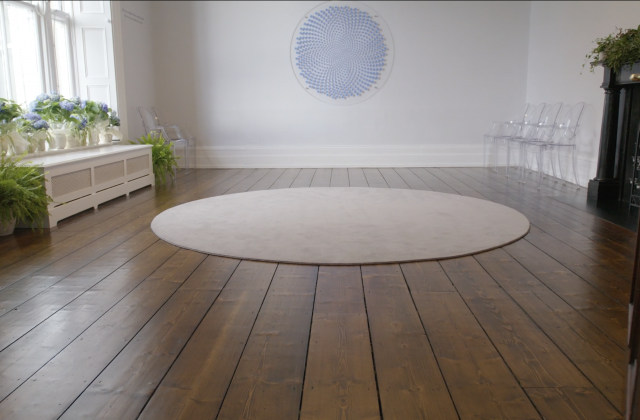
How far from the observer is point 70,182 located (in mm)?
4402

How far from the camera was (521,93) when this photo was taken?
7.70m

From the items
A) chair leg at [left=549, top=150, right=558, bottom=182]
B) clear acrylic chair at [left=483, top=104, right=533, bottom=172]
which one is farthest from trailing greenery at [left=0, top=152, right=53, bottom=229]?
clear acrylic chair at [left=483, top=104, right=533, bottom=172]

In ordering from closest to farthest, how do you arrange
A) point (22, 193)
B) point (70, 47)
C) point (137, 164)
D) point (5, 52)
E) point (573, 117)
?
point (22, 193)
point (5, 52)
point (137, 164)
point (573, 117)
point (70, 47)

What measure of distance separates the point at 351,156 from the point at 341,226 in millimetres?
4093

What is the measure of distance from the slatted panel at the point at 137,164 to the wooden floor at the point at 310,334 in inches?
81.7

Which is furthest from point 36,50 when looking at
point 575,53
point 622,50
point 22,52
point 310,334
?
point 575,53

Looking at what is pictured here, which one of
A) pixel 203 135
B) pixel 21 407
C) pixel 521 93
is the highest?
pixel 521 93

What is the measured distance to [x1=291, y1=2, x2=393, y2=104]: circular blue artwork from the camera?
760 centimetres

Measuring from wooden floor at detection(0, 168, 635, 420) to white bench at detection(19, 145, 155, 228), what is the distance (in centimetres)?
71

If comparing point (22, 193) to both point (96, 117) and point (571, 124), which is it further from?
point (571, 124)

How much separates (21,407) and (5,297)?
1126 mm

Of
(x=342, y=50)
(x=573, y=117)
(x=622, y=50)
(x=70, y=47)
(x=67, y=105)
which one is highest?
(x=342, y=50)

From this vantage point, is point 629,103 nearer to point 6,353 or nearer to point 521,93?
point 521,93

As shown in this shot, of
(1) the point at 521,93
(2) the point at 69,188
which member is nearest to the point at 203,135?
(2) the point at 69,188
